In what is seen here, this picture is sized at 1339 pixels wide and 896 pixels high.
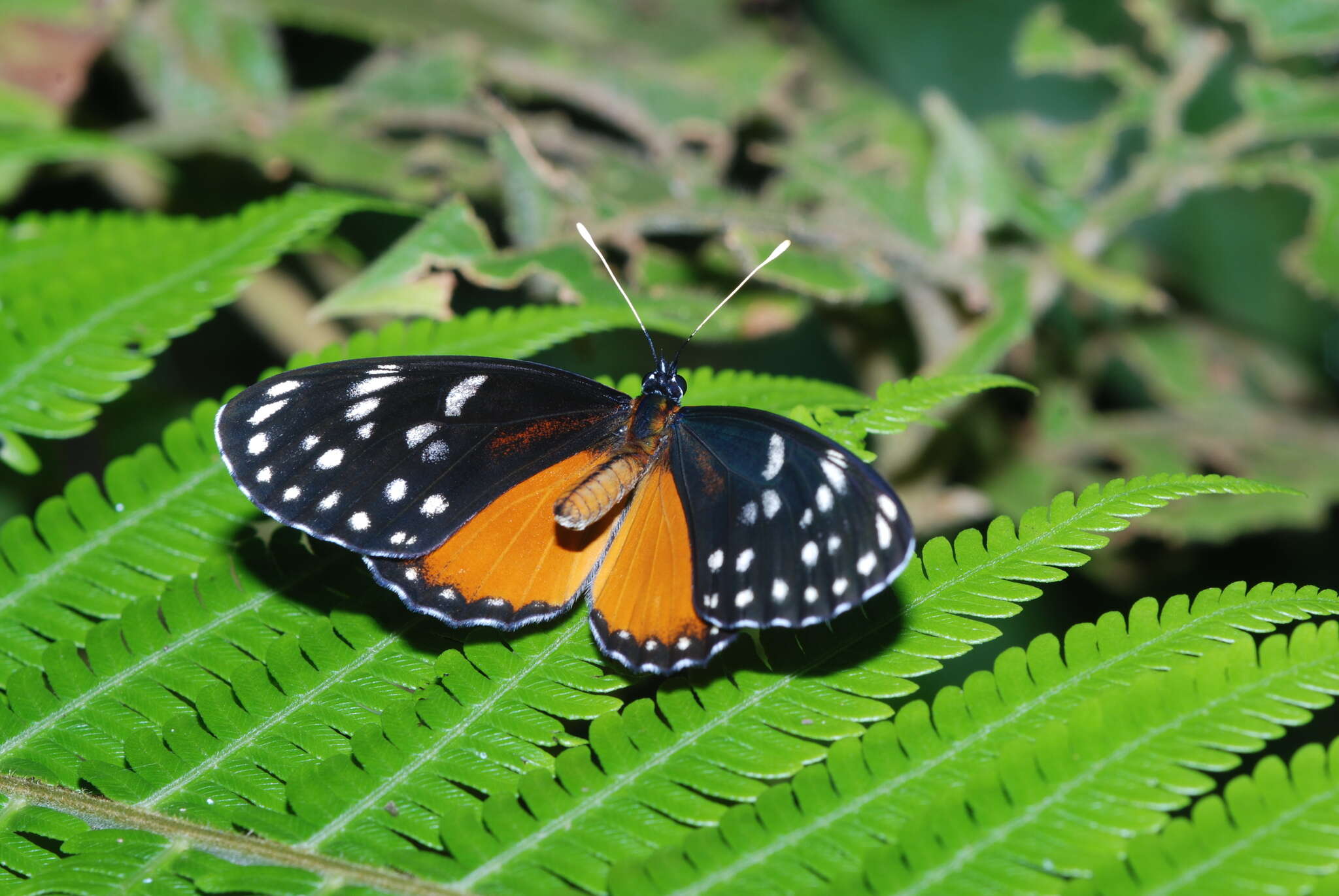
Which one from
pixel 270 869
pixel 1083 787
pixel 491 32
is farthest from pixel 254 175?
pixel 1083 787

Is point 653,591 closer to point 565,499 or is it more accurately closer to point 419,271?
point 565,499

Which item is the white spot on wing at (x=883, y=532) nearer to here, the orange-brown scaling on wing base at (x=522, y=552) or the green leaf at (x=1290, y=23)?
the orange-brown scaling on wing base at (x=522, y=552)

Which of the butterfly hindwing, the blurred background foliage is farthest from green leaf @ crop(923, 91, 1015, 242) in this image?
the butterfly hindwing

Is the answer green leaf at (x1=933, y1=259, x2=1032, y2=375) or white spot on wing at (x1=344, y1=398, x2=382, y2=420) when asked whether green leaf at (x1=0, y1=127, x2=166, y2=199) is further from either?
green leaf at (x1=933, y1=259, x2=1032, y2=375)

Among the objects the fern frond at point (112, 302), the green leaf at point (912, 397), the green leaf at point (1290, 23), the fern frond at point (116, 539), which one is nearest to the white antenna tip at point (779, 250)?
the green leaf at point (912, 397)

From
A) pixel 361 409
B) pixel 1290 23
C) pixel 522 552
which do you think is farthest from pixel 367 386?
pixel 1290 23

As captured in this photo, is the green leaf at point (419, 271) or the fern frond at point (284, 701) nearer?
the fern frond at point (284, 701)
